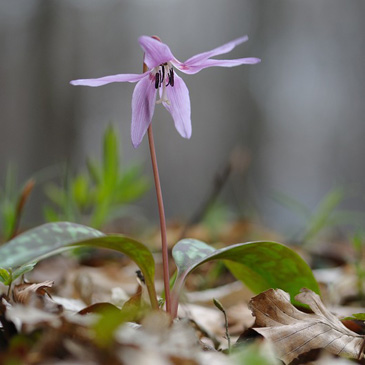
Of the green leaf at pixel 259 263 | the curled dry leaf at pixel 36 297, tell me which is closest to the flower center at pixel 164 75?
the green leaf at pixel 259 263

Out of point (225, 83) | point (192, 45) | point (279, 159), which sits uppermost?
point (192, 45)

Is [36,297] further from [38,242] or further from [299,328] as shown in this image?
[299,328]

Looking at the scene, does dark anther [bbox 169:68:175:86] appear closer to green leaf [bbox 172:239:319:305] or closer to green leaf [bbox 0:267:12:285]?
green leaf [bbox 172:239:319:305]

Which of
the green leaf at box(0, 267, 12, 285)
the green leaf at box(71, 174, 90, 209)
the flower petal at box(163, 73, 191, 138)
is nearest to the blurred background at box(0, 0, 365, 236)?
the green leaf at box(71, 174, 90, 209)

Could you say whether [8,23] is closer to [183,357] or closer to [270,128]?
[270,128]

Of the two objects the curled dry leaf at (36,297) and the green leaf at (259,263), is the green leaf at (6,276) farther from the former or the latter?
the green leaf at (259,263)

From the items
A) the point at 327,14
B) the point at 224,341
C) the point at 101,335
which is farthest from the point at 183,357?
the point at 327,14
